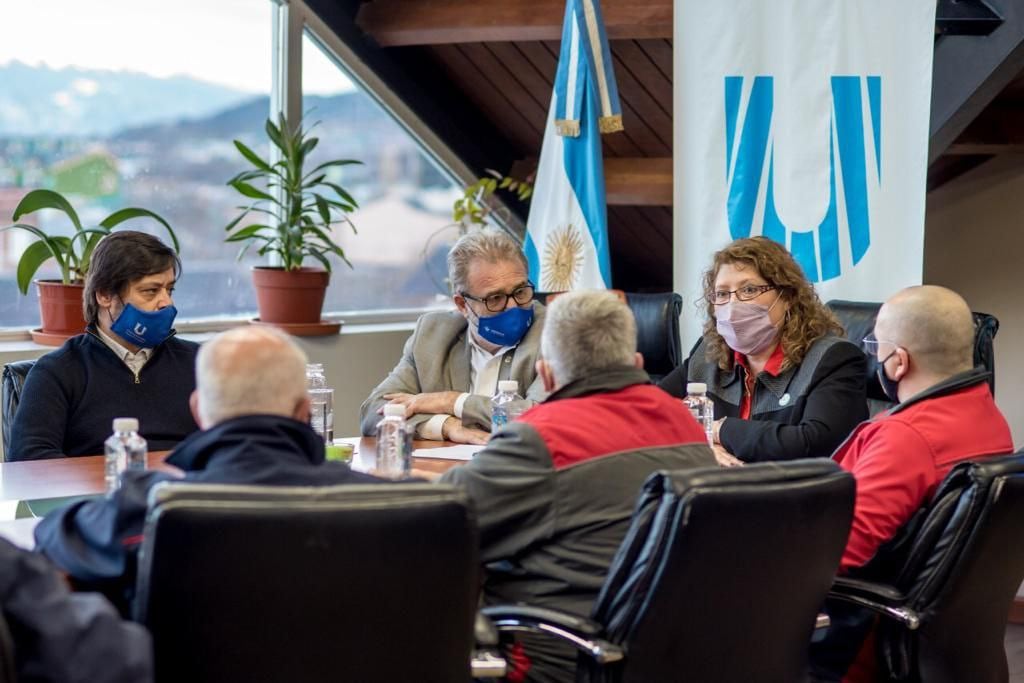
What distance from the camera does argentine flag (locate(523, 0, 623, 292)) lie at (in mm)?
4844

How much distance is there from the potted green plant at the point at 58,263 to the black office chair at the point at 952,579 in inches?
116

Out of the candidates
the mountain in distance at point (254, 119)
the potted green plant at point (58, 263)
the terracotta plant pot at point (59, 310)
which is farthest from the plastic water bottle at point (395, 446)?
the mountain in distance at point (254, 119)

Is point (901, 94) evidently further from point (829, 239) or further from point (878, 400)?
point (878, 400)

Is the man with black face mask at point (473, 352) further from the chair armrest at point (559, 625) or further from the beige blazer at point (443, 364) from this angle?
the chair armrest at point (559, 625)

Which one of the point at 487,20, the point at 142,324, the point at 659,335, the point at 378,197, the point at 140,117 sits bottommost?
the point at 659,335

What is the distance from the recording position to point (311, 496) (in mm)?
1675

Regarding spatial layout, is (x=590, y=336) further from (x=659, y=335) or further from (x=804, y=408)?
(x=659, y=335)

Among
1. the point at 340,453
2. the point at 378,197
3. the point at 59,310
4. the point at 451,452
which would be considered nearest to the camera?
the point at 340,453

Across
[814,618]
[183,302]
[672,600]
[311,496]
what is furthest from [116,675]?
[183,302]

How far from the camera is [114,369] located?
3.28m

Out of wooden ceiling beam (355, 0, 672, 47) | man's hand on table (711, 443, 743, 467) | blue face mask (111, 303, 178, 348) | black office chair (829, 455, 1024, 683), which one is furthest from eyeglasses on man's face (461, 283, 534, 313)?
wooden ceiling beam (355, 0, 672, 47)

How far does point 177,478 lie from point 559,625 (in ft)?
2.12

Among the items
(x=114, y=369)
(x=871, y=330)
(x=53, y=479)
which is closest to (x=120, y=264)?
(x=114, y=369)

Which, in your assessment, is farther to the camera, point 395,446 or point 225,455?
point 395,446
